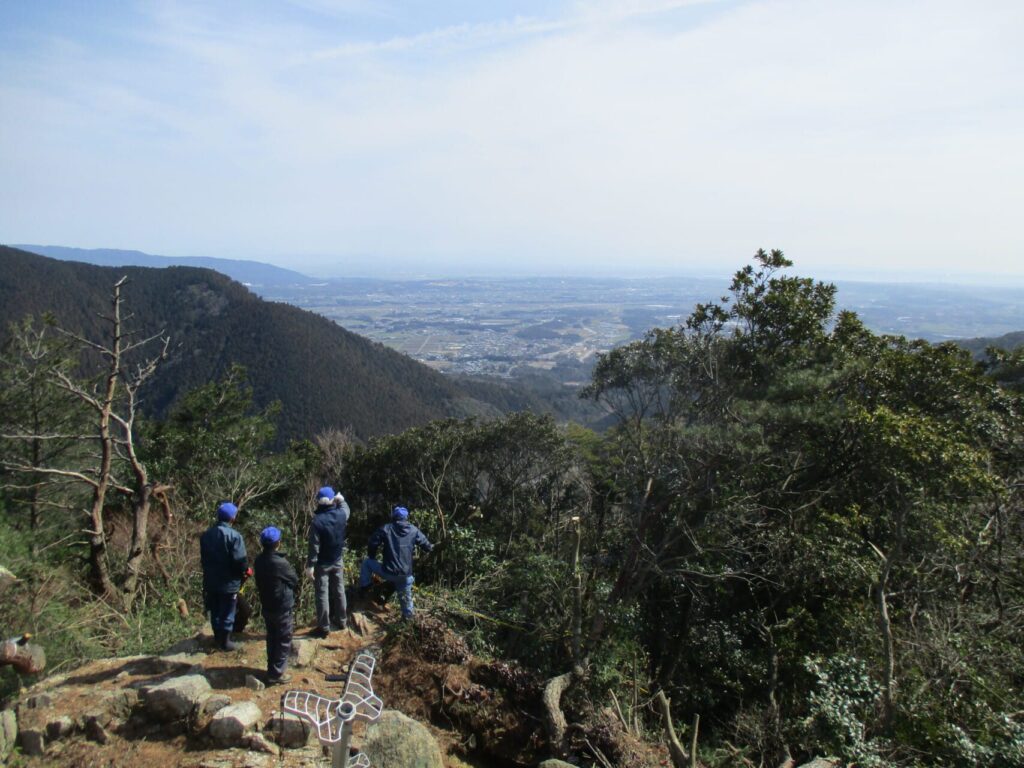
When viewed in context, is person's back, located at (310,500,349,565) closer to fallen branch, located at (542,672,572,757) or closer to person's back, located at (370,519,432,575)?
person's back, located at (370,519,432,575)

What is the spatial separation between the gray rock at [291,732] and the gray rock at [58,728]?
144 centimetres

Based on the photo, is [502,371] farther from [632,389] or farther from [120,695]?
[120,695]

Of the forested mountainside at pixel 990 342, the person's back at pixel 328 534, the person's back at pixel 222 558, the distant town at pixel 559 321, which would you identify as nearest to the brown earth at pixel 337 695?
the person's back at pixel 222 558

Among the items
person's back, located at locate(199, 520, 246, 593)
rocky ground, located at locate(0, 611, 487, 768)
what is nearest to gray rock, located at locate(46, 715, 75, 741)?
rocky ground, located at locate(0, 611, 487, 768)

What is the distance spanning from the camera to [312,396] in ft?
170

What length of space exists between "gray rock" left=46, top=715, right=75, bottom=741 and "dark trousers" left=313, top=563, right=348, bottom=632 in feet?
6.33

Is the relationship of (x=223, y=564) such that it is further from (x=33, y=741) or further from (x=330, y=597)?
(x=33, y=741)

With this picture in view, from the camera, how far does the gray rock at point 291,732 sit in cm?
421

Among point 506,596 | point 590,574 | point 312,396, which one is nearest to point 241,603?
point 506,596

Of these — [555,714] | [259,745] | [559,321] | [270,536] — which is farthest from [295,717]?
[559,321]

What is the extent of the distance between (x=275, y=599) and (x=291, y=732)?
98 centimetres

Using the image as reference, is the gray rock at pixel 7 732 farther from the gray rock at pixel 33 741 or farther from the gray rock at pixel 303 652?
the gray rock at pixel 303 652

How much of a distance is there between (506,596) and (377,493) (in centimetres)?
982

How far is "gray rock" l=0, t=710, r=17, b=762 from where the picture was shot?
401cm
